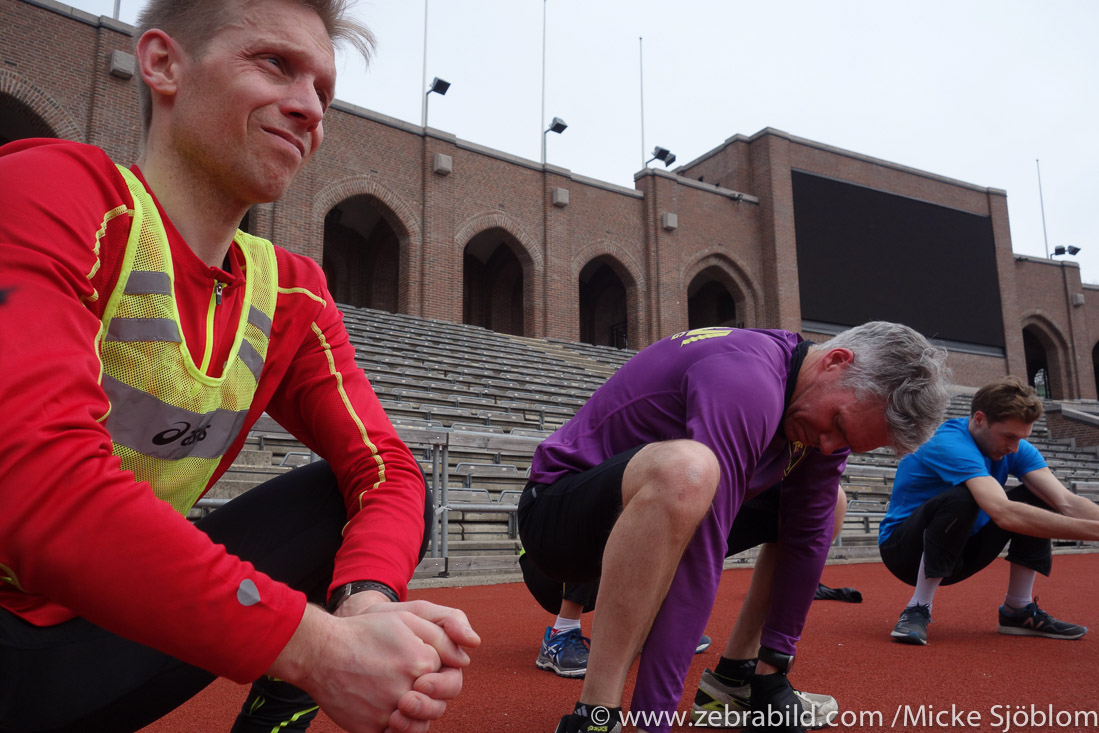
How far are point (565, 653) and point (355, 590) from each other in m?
1.82

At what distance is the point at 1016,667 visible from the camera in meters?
2.89

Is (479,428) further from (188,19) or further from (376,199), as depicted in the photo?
(376,199)

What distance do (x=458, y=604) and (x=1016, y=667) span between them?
106 inches

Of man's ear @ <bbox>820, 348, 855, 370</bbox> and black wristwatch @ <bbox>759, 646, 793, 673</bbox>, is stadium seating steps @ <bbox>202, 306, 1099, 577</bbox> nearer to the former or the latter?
black wristwatch @ <bbox>759, 646, 793, 673</bbox>

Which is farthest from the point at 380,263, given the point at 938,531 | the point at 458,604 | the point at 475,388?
the point at 938,531

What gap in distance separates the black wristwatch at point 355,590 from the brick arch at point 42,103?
14.9 meters

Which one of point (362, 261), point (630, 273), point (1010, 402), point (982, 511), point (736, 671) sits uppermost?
point (362, 261)

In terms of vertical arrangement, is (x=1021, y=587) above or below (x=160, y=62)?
below

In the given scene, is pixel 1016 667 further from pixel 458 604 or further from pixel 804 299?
pixel 804 299

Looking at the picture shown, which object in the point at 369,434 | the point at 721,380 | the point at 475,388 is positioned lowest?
the point at 369,434

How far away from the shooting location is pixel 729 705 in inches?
90.4

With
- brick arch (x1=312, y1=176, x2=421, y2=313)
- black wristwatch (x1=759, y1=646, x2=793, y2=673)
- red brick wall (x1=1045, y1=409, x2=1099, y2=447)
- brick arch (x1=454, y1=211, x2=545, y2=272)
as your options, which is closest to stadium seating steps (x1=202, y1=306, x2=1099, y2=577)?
red brick wall (x1=1045, y1=409, x2=1099, y2=447)

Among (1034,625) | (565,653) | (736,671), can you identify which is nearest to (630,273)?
(1034,625)

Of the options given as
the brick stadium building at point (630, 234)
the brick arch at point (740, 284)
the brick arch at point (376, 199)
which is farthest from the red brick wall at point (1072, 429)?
the brick arch at point (376, 199)
